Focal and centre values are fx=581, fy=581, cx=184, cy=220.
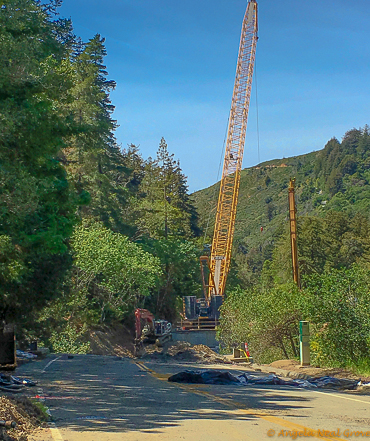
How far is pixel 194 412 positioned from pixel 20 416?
3087mm

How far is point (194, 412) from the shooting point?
33.7ft

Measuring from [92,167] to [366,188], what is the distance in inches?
5773

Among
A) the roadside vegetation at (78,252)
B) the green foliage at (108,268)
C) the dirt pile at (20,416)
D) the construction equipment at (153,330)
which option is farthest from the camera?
the construction equipment at (153,330)

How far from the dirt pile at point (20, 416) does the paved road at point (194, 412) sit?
279mm

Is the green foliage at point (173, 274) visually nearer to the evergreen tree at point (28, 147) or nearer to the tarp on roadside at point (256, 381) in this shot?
the tarp on roadside at point (256, 381)

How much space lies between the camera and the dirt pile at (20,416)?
767cm

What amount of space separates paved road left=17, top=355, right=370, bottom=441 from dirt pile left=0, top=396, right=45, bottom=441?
279mm

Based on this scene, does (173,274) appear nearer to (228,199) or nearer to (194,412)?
(228,199)

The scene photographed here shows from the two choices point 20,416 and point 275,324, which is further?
point 275,324

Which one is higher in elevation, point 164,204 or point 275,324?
point 164,204

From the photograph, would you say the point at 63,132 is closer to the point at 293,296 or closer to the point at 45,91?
the point at 45,91

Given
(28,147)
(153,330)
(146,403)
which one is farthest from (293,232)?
(146,403)

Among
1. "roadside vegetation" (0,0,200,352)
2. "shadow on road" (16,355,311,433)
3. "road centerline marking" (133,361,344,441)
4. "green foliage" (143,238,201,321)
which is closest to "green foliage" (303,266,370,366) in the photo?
"shadow on road" (16,355,311,433)

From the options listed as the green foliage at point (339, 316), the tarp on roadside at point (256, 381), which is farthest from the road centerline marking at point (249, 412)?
the green foliage at point (339, 316)
